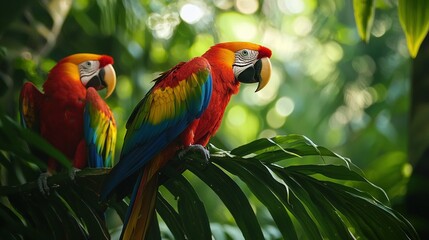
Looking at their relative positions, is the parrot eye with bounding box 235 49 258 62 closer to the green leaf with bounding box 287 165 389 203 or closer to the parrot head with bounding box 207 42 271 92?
the parrot head with bounding box 207 42 271 92

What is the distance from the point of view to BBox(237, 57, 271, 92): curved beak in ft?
4.86

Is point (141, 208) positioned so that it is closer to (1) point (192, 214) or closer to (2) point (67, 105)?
(1) point (192, 214)

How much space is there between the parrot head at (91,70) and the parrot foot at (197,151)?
0.43 metres

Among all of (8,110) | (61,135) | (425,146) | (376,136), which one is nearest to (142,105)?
(61,135)

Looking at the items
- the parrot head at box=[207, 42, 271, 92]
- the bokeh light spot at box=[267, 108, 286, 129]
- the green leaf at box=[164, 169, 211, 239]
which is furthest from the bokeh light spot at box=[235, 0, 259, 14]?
the green leaf at box=[164, 169, 211, 239]

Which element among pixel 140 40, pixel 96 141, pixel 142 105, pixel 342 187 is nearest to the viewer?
pixel 342 187

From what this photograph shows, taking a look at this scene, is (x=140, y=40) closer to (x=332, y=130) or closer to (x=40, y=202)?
(x=40, y=202)

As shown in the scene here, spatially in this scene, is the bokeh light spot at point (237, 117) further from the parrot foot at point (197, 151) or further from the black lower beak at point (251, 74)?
the parrot foot at point (197, 151)

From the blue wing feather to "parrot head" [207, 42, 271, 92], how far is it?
0.27 ft

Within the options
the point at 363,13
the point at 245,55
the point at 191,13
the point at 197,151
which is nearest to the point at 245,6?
the point at 191,13

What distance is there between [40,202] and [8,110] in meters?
0.71

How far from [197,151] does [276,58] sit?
13.2 feet

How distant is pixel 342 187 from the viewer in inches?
45.1

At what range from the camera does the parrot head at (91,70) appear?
5.58 feet
